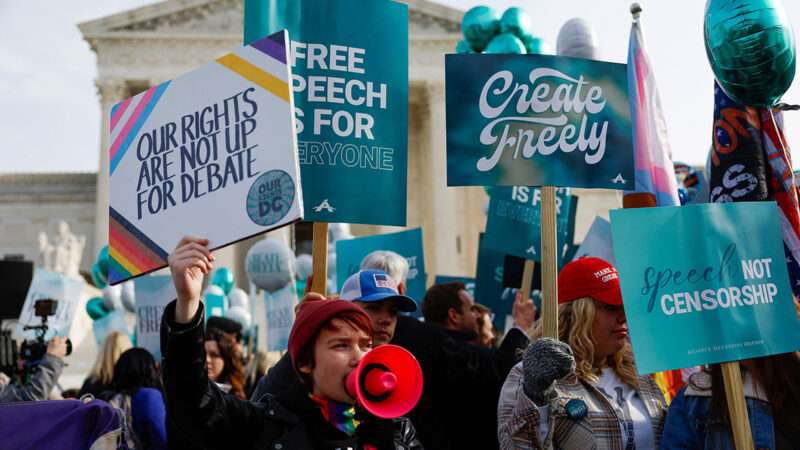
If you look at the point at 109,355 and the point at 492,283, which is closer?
the point at 109,355

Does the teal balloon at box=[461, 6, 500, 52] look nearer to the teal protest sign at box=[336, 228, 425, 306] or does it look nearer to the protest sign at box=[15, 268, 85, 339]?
the teal protest sign at box=[336, 228, 425, 306]

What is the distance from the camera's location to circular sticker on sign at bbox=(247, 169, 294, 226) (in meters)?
2.37

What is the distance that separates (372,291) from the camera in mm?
3422

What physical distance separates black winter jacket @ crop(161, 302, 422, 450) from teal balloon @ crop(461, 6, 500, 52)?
670 cm

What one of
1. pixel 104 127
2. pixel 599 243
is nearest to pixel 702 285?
pixel 599 243

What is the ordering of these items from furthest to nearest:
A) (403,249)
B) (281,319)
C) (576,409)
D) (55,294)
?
1. (281,319)
2. (55,294)
3. (403,249)
4. (576,409)

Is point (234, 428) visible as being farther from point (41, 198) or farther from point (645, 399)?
point (41, 198)

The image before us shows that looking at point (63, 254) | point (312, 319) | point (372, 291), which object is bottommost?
point (312, 319)

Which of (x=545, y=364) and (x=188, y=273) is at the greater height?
(x=188, y=273)

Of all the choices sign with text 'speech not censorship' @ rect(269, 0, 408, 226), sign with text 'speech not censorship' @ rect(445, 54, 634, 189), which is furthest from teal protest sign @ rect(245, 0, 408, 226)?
sign with text 'speech not censorship' @ rect(445, 54, 634, 189)

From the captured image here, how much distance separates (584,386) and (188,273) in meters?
1.48

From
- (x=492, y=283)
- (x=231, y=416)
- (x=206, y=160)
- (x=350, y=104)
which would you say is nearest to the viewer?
(x=231, y=416)

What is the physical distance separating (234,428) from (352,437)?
1.05 feet

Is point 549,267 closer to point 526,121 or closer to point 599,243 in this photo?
point 526,121
